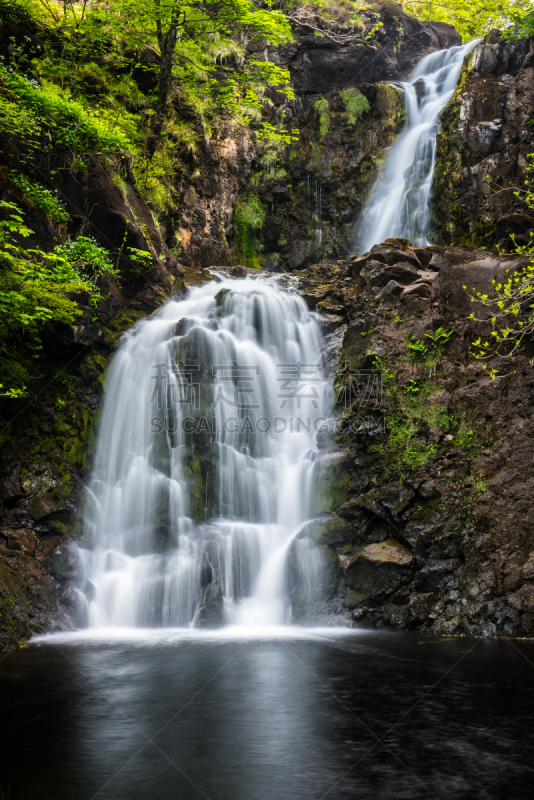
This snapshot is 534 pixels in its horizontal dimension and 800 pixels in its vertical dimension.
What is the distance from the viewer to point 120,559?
31.4 feet

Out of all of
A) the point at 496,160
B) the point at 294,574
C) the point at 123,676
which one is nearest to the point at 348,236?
the point at 496,160

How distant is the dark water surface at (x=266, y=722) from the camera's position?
371 centimetres

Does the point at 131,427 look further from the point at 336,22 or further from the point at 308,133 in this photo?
the point at 336,22

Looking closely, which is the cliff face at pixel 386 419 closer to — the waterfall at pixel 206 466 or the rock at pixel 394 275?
the rock at pixel 394 275

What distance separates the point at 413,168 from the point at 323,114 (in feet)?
16.9

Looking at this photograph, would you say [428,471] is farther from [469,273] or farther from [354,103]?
[354,103]

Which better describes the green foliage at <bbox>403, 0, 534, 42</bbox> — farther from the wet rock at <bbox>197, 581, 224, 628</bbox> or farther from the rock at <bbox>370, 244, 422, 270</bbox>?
the wet rock at <bbox>197, 581, 224, 628</bbox>

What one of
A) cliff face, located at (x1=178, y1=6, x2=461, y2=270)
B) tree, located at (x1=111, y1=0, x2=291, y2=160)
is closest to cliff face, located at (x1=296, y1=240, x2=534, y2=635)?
tree, located at (x1=111, y1=0, x2=291, y2=160)

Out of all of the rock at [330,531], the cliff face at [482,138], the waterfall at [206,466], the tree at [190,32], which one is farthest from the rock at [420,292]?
the tree at [190,32]

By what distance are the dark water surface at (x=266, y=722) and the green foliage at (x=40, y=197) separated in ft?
25.3

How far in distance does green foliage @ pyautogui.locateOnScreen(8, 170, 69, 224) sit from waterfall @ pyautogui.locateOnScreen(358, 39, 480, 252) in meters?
10.1

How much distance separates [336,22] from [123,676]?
23.8 metres

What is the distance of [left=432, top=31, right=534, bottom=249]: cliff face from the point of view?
1383cm

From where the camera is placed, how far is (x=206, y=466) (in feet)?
34.4
